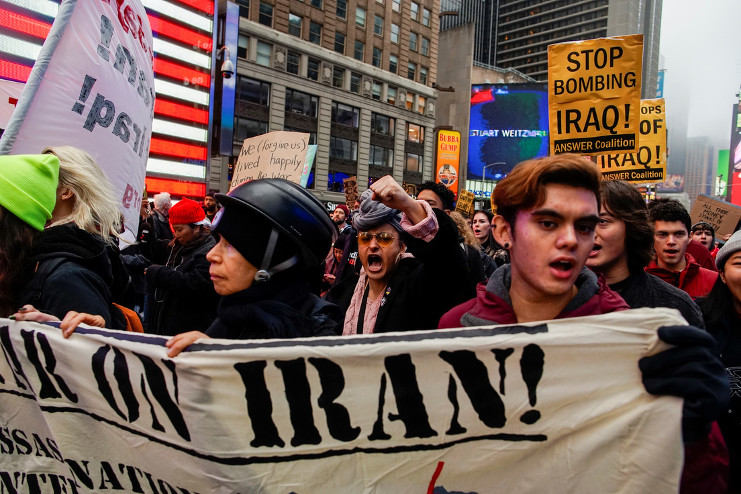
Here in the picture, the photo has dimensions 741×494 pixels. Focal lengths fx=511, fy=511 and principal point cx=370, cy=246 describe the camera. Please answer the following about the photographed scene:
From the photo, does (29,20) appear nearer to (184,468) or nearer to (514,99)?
(184,468)

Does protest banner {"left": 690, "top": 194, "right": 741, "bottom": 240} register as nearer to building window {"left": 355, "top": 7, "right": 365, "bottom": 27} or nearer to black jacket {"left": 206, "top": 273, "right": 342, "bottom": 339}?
black jacket {"left": 206, "top": 273, "right": 342, "bottom": 339}

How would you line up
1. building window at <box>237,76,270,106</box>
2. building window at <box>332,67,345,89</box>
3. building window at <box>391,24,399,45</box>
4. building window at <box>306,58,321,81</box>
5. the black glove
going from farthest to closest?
building window at <box>391,24,399,45</box>, building window at <box>332,67,345,89</box>, building window at <box>306,58,321,81</box>, building window at <box>237,76,270,106</box>, the black glove

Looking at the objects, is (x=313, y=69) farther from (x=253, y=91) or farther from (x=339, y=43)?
(x=253, y=91)

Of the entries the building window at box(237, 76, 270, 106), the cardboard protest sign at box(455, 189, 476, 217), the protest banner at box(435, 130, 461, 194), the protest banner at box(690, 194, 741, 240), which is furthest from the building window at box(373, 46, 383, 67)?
the protest banner at box(690, 194, 741, 240)

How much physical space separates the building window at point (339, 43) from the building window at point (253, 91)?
28.3ft

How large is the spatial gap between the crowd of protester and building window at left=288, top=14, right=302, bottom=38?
134 ft

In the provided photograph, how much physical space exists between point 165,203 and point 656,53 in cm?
19905

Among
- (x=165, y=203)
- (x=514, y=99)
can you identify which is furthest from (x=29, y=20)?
(x=514, y=99)

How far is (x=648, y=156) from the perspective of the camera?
27.1 feet

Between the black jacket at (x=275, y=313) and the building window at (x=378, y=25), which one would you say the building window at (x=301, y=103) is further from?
the black jacket at (x=275, y=313)

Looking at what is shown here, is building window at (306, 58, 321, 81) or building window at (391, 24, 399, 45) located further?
building window at (391, 24, 399, 45)

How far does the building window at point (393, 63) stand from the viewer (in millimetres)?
47812

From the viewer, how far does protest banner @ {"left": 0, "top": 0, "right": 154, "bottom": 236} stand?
2.55 meters

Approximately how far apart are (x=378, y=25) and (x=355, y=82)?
23.0ft
